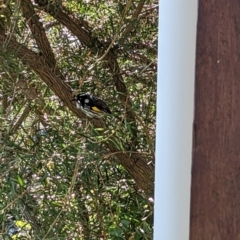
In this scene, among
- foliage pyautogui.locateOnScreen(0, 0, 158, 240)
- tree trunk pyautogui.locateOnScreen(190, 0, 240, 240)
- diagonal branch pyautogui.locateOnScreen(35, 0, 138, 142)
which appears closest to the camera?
tree trunk pyautogui.locateOnScreen(190, 0, 240, 240)

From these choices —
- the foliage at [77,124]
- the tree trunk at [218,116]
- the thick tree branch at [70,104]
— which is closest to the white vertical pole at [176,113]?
the tree trunk at [218,116]

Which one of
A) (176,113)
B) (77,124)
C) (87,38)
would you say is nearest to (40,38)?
(87,38)

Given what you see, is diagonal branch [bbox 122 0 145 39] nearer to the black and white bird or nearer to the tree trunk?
the black and white bird

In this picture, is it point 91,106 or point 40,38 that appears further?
point 40,38

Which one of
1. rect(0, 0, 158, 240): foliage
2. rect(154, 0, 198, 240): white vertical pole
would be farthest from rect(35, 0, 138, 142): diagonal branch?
rect(154, 0, 198, 240): white vertical pole

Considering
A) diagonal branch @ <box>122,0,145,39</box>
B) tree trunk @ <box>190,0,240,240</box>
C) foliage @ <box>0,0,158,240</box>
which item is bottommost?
tree trunk @ <box>190,0,240,240</box>

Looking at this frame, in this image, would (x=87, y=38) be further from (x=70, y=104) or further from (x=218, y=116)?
(x=218, y=116)

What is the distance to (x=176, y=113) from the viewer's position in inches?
13.1

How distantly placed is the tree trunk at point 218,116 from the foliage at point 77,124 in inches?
22.2

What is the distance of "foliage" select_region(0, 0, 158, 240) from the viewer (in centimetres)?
97

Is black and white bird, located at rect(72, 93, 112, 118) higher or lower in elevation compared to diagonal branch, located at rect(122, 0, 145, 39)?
lower

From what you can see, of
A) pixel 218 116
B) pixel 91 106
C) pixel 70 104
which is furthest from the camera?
pixel 70 104

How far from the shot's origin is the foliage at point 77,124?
0.97 metres

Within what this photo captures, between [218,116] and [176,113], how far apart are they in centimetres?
3
